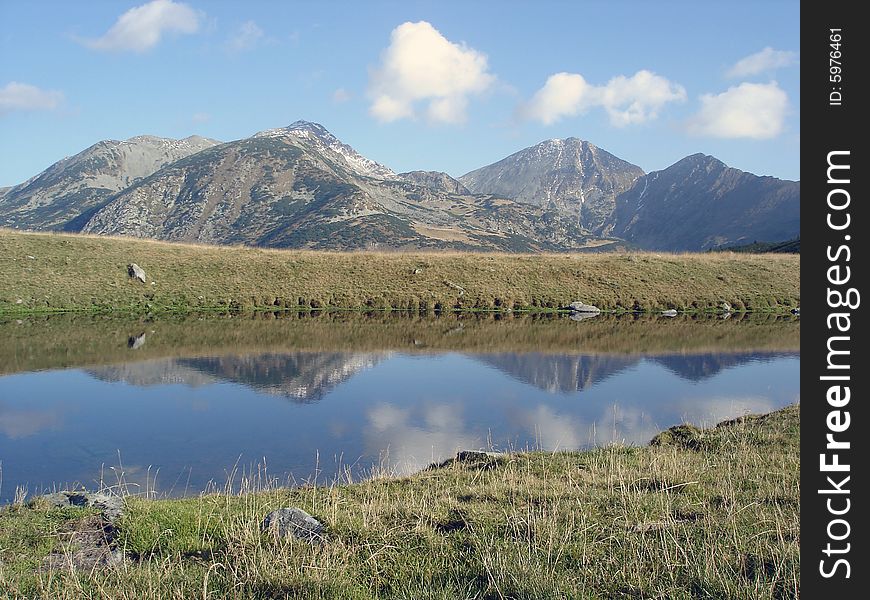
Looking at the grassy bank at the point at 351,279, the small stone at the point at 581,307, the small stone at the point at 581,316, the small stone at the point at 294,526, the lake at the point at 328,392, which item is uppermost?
the grassy bank at the point at 351,279

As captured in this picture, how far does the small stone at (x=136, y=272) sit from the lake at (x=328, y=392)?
10.3m

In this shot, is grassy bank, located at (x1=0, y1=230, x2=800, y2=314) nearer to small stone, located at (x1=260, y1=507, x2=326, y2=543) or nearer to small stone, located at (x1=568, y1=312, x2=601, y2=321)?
small stone, located at (x1=568, y1=312, x2=601, y2=321)

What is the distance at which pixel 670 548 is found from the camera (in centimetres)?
845

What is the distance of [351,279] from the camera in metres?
67.1

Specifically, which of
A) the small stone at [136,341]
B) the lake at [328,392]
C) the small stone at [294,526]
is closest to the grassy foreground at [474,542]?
the small stone at [294,526]

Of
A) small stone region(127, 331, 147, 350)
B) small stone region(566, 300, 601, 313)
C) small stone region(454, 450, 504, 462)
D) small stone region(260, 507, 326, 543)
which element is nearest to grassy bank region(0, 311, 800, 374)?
small stone region(127, 331, 147, 350)

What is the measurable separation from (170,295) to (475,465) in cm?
5120

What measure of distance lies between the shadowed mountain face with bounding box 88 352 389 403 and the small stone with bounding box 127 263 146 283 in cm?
2877

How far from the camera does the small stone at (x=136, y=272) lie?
61.3 metres

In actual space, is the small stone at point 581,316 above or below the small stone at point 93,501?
above

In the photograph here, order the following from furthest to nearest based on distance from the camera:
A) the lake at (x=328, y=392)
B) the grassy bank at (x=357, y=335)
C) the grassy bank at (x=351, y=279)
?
1. the grassy bank at (x=351, y=279)
2. the grassy bank at (x=357, y=335)
3. the lake at (x=328, y=392)

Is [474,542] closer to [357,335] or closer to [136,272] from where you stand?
[357,335]

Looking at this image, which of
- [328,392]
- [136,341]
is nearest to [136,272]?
[136,341]

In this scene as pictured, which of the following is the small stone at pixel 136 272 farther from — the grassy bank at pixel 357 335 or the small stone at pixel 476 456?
the small stone at pixel 476 456
